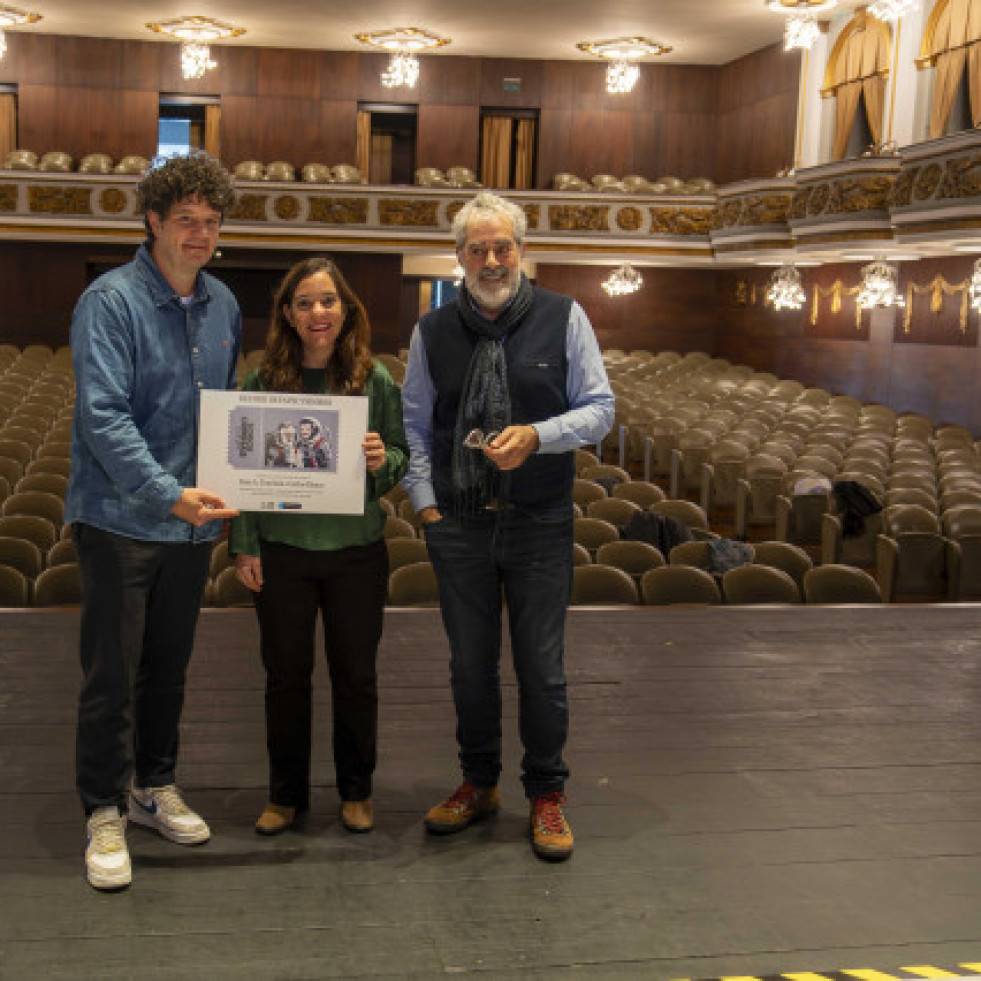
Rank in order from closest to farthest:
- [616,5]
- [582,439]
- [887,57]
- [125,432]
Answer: [125,432], [582,439], [887,57], [616,5]

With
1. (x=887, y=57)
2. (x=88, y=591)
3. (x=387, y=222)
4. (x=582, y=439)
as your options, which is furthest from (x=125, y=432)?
(x=387, y=222)

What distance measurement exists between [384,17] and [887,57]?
7.52m

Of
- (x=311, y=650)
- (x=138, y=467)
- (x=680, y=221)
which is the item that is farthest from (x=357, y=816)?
(x=680, y=221)

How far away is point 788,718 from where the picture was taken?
12.9ft

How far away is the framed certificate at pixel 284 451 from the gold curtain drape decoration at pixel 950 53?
13056 millimetres

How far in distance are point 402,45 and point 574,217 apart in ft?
14.0

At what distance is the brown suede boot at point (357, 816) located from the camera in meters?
3.02

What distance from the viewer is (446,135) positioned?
21.6 m

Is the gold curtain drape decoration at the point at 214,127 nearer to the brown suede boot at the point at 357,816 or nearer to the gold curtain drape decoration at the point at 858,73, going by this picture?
the gold curtain drape decoration at the point at 858,73

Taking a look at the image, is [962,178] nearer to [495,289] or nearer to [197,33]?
[495,289]

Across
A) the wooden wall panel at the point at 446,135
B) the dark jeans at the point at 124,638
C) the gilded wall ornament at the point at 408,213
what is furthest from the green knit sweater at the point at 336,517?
the wooden wall panel at the point at 446,135

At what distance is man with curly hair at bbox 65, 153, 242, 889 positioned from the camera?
269 centimetres

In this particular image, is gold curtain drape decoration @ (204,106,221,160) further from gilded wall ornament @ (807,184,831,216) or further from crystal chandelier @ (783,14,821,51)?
gilded wall ornament @ (807,184,831,216)

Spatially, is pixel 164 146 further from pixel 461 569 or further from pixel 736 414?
pixel 461 569
